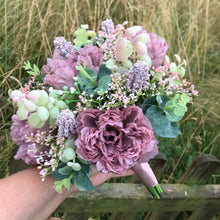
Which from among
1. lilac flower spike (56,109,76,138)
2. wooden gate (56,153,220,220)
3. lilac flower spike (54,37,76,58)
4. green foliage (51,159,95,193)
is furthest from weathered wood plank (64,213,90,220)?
lilac flower spike (54,37,76,58)

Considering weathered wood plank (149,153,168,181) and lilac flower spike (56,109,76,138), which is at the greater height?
lilac flower spike (56,109,76,138)

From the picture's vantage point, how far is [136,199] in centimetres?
111

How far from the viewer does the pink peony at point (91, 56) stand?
0.75m

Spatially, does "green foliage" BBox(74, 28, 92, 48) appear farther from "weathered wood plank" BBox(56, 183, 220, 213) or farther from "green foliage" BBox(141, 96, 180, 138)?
"weathered wood plank" BBox(56, 183, 220, 213)

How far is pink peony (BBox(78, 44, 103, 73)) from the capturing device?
0.75 meters

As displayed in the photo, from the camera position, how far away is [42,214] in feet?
2.63

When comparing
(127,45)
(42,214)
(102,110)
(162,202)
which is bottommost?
(162,202)

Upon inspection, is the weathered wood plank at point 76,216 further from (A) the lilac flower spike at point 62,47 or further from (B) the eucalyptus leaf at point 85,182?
(A) the lilac flower spike at point 62,47

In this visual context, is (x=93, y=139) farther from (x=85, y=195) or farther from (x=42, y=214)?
(x=85, y=195)

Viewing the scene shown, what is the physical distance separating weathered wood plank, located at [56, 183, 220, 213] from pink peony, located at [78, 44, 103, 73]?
524 mm

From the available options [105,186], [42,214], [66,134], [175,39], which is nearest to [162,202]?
[105,186]

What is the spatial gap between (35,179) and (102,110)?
0.30 m

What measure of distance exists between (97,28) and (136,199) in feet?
3.41

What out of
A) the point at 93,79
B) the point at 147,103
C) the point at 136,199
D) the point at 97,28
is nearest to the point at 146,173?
the point at 136,199
